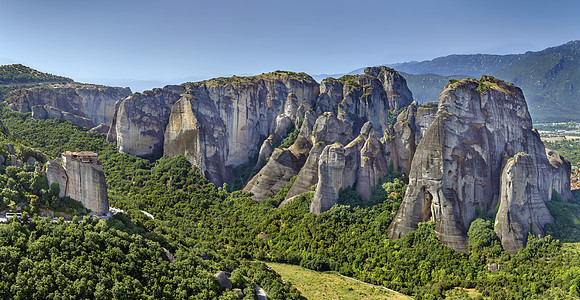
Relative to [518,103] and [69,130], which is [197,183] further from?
[518,103]

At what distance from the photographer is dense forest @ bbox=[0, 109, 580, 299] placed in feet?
79.0

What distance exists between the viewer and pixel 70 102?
78.1 m

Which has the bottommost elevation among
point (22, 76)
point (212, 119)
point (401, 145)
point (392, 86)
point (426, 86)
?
point (401, 145)

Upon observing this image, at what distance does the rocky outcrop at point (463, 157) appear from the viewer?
1533 inches

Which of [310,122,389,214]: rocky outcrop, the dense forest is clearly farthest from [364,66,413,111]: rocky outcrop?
Result: the dense forest

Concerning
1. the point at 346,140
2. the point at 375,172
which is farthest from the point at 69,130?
the point at 375,172

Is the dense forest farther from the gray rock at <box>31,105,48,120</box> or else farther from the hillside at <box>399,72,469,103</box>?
the hillside at <box>399,72,469,103</box>

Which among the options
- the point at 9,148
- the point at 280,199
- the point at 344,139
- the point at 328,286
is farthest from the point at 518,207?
the point at 9,148

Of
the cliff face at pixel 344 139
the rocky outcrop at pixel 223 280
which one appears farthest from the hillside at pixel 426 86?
the rocky outcrop at pixel 223 280

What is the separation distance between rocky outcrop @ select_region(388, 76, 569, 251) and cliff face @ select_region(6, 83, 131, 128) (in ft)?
199

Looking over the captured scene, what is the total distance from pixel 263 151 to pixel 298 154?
303 inches

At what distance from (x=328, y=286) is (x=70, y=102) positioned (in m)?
64.9

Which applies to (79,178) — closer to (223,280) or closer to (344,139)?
(223,280)

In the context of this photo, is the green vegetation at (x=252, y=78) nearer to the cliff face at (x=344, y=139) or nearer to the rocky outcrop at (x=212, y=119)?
the rocky outcrop at (x=212, y=119)
